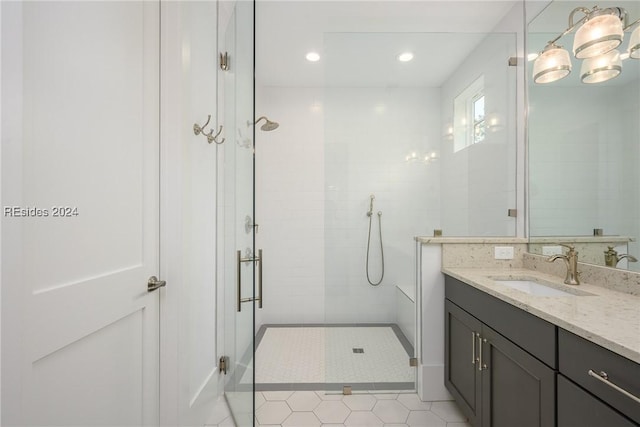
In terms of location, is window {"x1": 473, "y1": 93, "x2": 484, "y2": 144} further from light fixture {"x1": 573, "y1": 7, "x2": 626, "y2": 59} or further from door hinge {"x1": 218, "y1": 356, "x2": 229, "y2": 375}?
door hinge {"x1": 218, "y1": 356, "x2": 229, "y2": 375}

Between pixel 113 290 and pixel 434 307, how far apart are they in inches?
71.9

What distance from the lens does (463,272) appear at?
1.77 meters

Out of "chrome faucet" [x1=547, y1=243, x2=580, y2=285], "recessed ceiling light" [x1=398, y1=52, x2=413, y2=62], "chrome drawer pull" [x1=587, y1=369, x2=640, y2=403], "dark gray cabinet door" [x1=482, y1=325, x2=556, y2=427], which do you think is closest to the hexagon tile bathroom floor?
"dark gray cabinet door" [x1=482, y1=325, x2=556, y2=427]

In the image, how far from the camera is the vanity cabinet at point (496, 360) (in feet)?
3.47

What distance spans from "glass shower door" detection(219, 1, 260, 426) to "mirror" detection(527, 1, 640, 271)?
69.1 inches

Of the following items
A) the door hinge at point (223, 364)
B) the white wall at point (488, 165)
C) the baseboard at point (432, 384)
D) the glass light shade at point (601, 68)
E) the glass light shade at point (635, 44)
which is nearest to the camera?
the glass light shade at point (635, 44)

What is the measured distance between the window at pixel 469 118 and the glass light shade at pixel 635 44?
0.85m

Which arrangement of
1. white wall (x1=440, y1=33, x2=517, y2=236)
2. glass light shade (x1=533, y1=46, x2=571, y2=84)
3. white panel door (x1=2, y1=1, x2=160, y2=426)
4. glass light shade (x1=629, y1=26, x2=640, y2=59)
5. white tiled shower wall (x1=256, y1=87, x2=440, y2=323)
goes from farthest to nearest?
white tiled shower wall (x1=256, y1=87, x2=440, y2=323) → white wall (x1=440, y1=33, x2=517, y2=236) → glass light shade (x1=533, y1=46, x2=571, y2=84) → glass light shade (x1=629, y1=26, x2=640, y2=59) → white panel door (x1=2, y1=1, x2=160, y2=426)

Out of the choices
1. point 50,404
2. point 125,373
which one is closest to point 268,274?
point 125,373

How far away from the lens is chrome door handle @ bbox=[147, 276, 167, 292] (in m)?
1.25

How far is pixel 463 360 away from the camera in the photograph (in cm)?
Answer: 165

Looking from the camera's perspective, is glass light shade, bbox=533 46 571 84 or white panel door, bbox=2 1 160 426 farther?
glass light shade, bbox=533 46 571 84

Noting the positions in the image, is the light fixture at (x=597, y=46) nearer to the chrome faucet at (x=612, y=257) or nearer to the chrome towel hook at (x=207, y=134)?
the chrome faucet at (x=612, y=257)

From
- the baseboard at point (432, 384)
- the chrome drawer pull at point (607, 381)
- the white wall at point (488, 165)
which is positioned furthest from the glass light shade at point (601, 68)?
the baseboard at point (432, 384)
